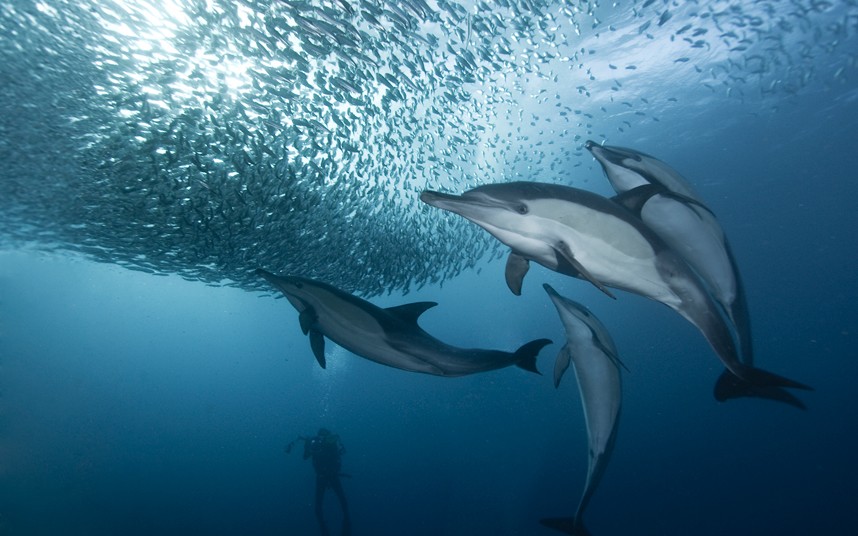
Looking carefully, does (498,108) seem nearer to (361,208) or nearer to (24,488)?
(361,208)

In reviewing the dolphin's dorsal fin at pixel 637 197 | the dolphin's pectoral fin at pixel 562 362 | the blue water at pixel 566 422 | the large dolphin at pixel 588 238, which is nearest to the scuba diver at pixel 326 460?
the blue water at pixel 566 422

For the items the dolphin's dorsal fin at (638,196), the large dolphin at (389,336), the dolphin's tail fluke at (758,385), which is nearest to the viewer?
the dolphin's dorsal fin at (638,196)

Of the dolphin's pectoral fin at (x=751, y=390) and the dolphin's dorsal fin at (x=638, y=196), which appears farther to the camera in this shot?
the dolphin's pectoral fin at (x=751, y=390)

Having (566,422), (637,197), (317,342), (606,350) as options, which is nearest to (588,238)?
(637,197)

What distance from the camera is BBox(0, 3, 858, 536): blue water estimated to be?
22266mm

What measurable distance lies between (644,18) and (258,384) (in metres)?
114

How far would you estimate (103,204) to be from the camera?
10.5 m

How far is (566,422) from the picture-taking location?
3612cm

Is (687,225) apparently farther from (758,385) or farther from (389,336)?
(389,336)

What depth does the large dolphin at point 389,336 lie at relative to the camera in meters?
3.22

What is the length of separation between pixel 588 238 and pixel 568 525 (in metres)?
3.22

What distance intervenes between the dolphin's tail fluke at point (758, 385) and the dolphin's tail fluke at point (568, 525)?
1.99m

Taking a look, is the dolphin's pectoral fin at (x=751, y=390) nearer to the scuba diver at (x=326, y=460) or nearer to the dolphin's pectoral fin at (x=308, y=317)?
the dolphin's pectoral fin at (x=308, y=317)

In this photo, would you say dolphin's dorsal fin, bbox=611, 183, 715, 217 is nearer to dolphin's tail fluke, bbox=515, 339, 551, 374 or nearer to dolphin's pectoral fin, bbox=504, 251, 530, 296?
dolphin's pectoral fin, bbox=504, 251, 530, 296
